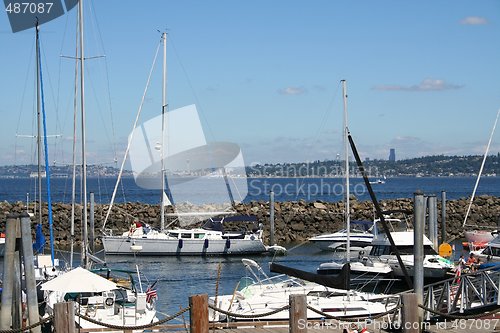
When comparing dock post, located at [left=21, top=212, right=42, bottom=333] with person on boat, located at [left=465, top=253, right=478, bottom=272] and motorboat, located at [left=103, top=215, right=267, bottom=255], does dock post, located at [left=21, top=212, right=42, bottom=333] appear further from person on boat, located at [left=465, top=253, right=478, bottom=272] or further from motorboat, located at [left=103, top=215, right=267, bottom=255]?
motorboat, located at [left=103, top=215, right=267, bottom=255]


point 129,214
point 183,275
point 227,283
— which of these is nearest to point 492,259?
point 227,283

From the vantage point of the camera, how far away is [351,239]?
47875 millimetres

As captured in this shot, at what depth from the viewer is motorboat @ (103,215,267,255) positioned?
46688 mm

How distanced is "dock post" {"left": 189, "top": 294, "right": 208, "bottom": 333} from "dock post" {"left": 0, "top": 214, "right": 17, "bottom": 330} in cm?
379

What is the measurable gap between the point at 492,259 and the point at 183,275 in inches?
603

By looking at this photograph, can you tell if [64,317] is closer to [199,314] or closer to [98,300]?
[199,314]

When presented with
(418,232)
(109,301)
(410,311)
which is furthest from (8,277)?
(418,232)

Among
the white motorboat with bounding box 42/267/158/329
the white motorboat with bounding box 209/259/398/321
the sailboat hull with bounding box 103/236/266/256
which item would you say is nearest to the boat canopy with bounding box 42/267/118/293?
the white motorboat with bounding box 42/267/158/329

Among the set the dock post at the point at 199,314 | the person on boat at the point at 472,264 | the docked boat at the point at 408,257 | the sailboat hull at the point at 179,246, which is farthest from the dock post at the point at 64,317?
the sailboat hull at the point at 179,246

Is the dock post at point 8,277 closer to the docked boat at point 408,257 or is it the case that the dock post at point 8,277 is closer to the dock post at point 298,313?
the dock post at point 298,313

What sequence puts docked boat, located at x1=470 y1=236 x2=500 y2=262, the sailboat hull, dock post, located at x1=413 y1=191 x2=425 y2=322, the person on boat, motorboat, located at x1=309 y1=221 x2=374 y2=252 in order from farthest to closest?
1. motorboat, located at x1=309 y1=221 x2=374 y2=252
2. the sailboat hull
3. docked boat, located at x1=470 y1=236 x2=500 y2=262
4. the person on boat
5. dock post, located at x1=413 y1=191 x2=425 y2=322

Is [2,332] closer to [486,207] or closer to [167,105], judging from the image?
[167,105]

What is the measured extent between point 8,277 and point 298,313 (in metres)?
5.75

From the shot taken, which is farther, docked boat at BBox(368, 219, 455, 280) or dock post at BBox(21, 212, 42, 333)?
docked boat at BBox(368, 219, 455, 280)
